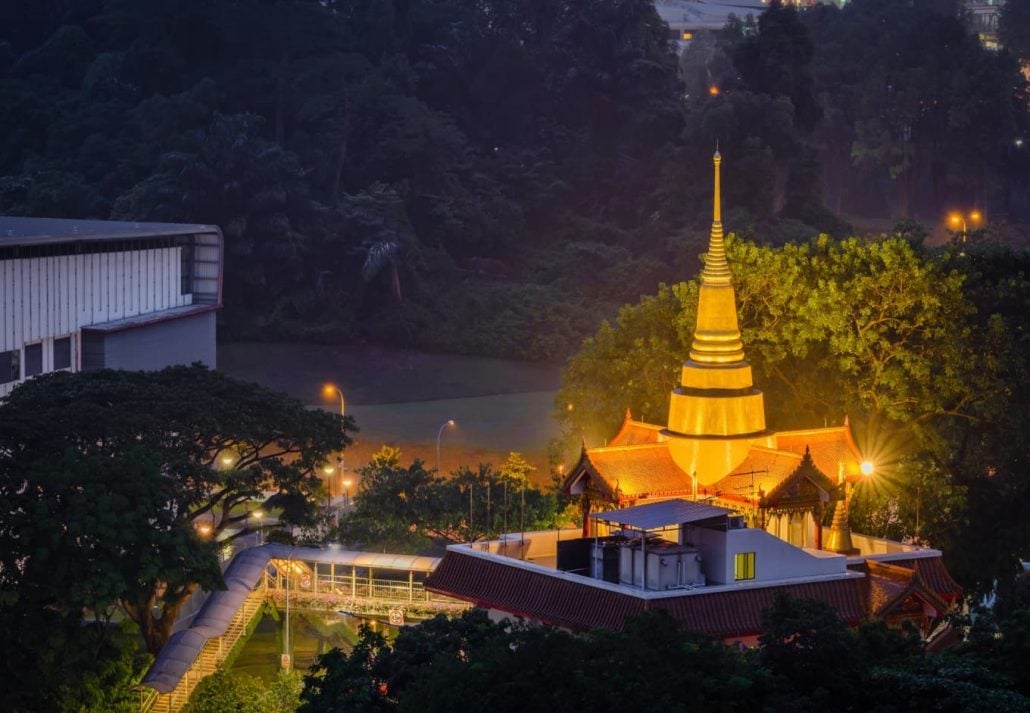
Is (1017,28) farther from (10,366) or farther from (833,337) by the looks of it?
(10,366)

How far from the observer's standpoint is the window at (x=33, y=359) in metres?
64.4

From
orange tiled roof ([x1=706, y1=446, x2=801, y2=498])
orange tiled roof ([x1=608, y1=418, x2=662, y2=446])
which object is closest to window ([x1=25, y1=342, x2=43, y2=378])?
orange tiled roof ([x1=608, y1=418, x2=662, y2=446])

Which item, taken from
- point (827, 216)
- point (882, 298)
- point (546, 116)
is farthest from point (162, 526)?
point (546, 116)

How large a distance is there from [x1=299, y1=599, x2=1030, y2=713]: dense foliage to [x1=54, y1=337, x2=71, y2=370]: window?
102ft

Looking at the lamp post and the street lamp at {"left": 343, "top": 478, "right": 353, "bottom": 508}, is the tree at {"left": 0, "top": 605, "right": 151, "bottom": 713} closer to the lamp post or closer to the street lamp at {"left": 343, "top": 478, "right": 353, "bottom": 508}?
the lamp post

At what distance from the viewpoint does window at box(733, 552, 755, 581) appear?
43.8 m

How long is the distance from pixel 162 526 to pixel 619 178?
285ft

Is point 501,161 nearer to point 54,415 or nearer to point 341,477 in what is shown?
point 341,477

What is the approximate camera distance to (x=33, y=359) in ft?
213

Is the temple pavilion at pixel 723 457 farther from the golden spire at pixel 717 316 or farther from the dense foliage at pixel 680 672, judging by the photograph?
the dense foliage at pixel 680 672

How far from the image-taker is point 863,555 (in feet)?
160

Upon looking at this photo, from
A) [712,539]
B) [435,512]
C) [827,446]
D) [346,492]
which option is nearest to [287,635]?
[435,512]

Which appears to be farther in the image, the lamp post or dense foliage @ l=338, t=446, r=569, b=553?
dense foliage @ l=338, t=446, r=569, b=553

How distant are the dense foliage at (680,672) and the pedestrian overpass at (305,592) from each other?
1575cm
